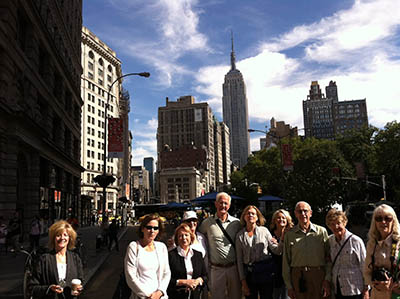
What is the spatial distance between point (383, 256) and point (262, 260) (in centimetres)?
195

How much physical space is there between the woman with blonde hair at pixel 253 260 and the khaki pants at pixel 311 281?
475 millimetres

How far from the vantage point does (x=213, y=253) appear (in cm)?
603

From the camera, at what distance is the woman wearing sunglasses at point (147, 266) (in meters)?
4.63

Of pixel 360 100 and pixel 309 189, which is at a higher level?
pixel 360 100

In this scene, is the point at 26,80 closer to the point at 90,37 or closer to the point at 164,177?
the point at 90,37

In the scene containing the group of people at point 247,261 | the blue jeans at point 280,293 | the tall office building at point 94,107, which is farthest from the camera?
the tall office building at point 94,107

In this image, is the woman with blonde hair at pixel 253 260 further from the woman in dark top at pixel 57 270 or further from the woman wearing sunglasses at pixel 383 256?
the woman in dark top at pixel 57 270

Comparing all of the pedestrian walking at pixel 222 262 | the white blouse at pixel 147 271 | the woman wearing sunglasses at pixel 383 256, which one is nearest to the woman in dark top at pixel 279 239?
the pedestrian walking at pixel 222 262

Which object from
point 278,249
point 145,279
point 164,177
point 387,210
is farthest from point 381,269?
point 164,177

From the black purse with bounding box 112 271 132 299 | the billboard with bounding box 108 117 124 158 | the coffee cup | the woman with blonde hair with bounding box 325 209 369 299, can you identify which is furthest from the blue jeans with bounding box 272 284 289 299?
the billboard with bounding box 108 117 124 158

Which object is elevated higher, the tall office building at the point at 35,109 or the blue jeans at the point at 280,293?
the tall office building at the point at 35,109

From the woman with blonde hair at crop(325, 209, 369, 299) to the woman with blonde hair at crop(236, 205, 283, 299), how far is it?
1.05 meters

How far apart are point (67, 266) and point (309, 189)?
21.1 m

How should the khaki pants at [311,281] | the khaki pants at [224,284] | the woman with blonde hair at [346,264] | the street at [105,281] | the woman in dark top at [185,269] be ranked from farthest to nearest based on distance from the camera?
the street at [105,281] → the khaki pants at [224,284] → the khaki pants at [311,281] → the woman with blonde hair at [346,264] → the woman in dark top at [185,269]
